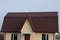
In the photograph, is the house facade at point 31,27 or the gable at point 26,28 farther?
the house facade at point 31,27

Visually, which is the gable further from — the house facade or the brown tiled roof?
the brown tiled roof

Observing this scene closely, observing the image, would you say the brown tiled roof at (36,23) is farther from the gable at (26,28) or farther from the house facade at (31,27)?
the gable at (26,28)

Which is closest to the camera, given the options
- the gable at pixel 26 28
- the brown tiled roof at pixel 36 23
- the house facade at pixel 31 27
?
the gable at pixel 26 28

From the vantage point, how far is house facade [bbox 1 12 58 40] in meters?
28.2

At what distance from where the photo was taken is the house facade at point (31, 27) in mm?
28250

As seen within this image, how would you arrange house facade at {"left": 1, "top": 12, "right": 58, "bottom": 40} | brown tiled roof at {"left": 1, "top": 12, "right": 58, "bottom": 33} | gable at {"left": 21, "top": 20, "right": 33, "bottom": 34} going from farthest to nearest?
1. brown tiled roof at {"left": 1, "top": 12, "right": 58, "bottom": 33}
2. house facade at {"left": 1, "top": 12, "right": 58, "bottom": 40}
3. gable at {"left": 21, "top": 20, "right": 33, "bottom": 34}

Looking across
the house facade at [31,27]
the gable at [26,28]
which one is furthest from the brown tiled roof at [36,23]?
the gable at [26,28]

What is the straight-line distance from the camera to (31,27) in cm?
2828

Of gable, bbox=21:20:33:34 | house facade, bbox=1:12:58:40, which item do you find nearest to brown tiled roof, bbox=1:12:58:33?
house facade, bbox=1:12:58:40

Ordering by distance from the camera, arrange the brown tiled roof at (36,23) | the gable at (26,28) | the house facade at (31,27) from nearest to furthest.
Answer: the gable at (26,28)
the house facade at (31,27)
the brown tiled roof at (36,23)

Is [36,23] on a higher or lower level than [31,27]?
higher

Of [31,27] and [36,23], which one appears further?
[36,23]

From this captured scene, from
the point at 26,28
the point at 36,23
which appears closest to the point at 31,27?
the point at 26,28

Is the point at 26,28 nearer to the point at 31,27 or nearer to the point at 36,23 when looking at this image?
the point at 31,27
